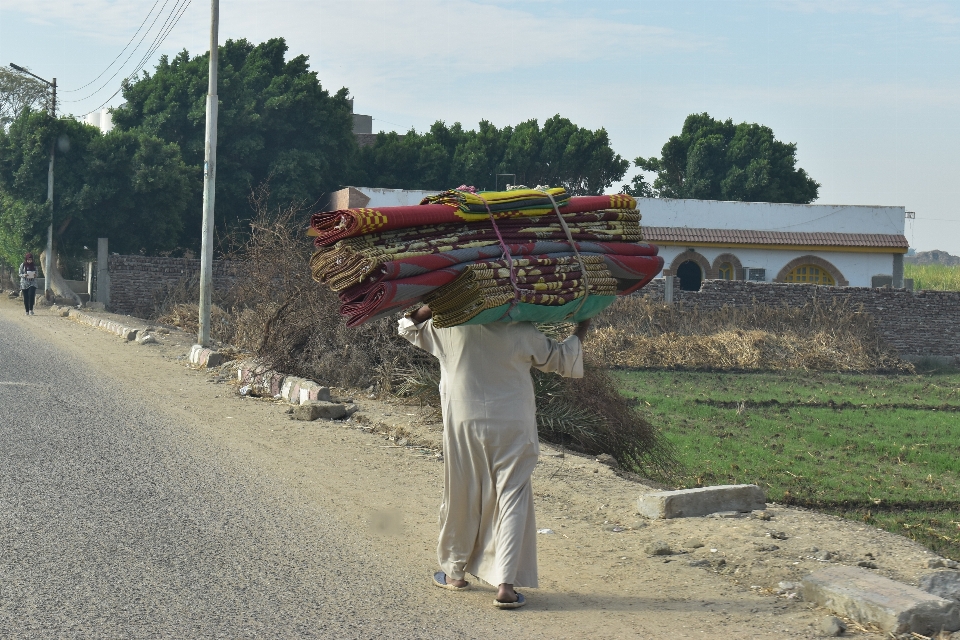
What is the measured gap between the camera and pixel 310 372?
1306 centimetres

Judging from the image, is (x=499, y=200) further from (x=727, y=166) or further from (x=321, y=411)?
(x=727, y=166)

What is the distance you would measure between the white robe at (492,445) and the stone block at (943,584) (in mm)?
2052

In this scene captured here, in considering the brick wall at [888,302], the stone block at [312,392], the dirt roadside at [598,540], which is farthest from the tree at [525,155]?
the dirt roadside at [598,540]

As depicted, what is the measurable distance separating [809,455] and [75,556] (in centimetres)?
915

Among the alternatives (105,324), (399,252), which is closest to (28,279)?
(105,324)

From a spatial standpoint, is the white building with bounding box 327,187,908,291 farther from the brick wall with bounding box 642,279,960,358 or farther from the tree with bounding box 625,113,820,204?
the tree with bounding box 625,113,820,204

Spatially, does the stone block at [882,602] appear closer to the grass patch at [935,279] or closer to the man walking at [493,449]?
the man walking at [493,449]

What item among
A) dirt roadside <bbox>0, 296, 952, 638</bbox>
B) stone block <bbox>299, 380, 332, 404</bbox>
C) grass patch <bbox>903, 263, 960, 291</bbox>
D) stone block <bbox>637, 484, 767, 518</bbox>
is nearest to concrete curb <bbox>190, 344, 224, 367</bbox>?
stone block <bbox>299, 380, 332, 404</bbox>

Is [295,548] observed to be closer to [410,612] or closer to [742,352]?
[410,612]

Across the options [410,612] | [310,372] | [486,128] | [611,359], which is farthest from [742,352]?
[486,128]

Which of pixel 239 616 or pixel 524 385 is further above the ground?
pixel 524 385

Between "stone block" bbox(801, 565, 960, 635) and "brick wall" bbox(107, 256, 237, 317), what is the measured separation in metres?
25.9

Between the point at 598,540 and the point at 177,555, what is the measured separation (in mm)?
2598

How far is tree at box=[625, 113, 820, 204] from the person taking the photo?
51906 millimetres
